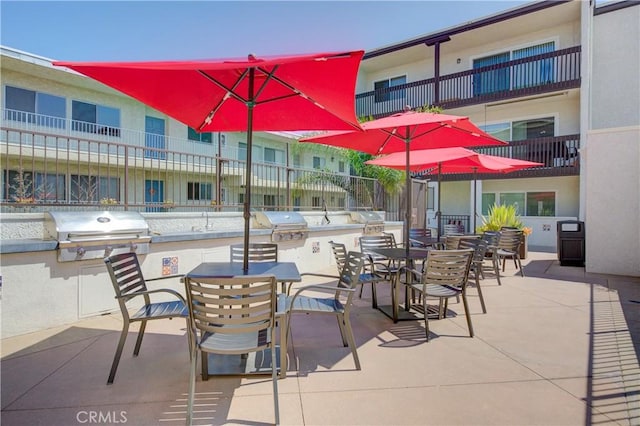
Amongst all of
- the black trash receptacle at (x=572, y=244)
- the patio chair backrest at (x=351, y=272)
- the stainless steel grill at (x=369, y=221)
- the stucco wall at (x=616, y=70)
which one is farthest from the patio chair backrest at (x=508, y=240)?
the stucco wall at (x=616, y=70)

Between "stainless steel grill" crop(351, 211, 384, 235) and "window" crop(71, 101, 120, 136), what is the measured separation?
417 inches

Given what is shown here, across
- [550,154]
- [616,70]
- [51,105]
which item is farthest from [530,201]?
[51,105]

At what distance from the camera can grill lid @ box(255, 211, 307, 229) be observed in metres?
6.78

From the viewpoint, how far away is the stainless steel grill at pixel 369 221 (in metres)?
9.51

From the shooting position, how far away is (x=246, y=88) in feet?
12.5

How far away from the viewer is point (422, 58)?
56.0ft

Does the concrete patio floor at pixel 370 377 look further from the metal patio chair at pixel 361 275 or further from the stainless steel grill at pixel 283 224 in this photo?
the stainless steel grill at pixel 283 224

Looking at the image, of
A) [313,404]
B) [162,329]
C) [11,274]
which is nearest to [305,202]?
[162,329]

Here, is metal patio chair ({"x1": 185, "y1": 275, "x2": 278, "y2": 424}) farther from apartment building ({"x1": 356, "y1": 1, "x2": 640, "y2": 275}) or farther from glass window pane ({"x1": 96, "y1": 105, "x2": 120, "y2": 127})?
glass window pane ({"x1": 96, "y1": 105, "x2": 120, "y2": 127})

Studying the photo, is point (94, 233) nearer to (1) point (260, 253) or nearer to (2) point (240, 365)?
(1) point (260, 253)

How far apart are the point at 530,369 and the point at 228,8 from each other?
33.9 feet

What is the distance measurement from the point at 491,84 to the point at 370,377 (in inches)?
579

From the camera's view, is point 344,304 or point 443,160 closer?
point 344,304

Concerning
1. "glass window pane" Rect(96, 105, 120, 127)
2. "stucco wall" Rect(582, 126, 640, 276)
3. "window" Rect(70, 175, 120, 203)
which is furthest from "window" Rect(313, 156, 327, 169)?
"window" Rect(70, 175, 120, 203)
